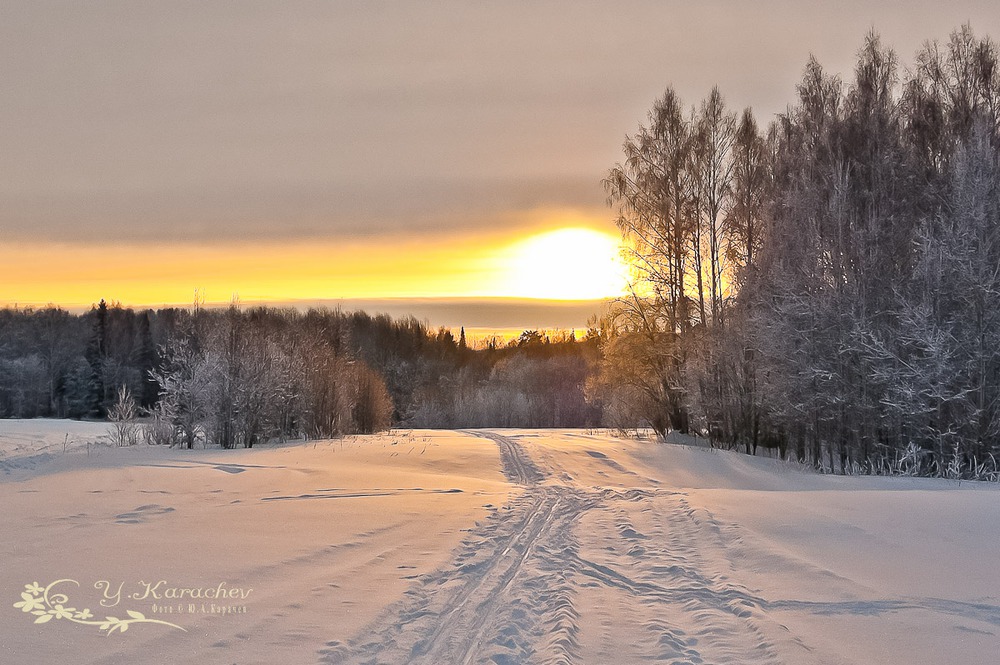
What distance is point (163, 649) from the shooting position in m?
5.44

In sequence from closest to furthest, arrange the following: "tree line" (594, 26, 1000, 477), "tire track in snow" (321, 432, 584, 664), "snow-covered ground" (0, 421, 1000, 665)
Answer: "tire track in snow" (321, 432, 584, 664)
"snow-covered ground" (0, 421, 1000, 665)
"tree line" (594, 26, 1000, 477)

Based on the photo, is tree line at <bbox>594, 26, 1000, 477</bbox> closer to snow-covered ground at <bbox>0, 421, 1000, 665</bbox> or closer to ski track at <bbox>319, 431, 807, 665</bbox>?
snow-covered ground at <bbox>0, 421, 1000, 665</bbox>

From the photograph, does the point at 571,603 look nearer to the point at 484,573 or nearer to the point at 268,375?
the point at 484,573

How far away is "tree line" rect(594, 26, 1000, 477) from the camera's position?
2000 centimetres

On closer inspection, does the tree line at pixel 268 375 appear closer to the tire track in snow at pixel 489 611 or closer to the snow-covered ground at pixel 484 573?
the snow-covered ground at pixel 484 573

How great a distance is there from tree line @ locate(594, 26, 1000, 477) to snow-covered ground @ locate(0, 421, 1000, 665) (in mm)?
8109

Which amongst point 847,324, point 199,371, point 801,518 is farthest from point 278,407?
point 801,518

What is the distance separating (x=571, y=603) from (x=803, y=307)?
17524 mm

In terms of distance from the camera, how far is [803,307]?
72.6 ft

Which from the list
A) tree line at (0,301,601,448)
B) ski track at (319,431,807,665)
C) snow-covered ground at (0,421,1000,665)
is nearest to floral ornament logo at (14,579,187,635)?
snow-covered ground at (0,421,1000,665)

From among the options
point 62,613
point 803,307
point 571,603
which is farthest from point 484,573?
point 803,307

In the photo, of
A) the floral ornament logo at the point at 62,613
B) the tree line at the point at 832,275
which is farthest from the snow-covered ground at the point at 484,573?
the tree line at the point at 832,275

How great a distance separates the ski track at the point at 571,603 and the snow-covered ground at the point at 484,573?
0.03m

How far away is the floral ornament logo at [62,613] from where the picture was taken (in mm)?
5883
